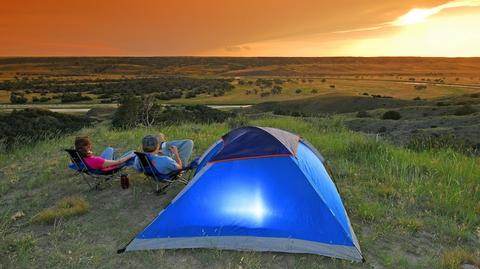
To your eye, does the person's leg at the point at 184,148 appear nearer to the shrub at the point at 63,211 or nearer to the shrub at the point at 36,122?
the shrub at the point at 63,211

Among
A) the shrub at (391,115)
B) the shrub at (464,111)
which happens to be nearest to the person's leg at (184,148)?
the shrub at (391,115)

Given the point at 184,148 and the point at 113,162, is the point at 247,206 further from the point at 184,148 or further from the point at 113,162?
the point at 113,162

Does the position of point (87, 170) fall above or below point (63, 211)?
above

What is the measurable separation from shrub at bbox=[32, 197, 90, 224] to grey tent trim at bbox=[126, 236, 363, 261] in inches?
75.4

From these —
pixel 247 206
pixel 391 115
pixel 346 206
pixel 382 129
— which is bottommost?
pixel 391 115

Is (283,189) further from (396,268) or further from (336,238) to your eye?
(396,268)

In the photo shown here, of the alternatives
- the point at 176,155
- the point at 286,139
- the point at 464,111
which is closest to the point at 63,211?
the point at 176,155

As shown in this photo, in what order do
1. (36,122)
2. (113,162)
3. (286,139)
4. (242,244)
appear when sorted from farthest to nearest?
(36,122), (113,162), (286,139), (242,244)

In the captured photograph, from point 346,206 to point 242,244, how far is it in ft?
7.93

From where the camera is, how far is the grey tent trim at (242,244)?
6.02 m

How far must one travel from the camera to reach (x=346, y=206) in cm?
779

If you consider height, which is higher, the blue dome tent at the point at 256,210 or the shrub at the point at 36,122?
the blue dome tent at the point at 256,210

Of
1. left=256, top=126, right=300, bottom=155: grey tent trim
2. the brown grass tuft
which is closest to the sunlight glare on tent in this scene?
left=256, top=126, right=300, bottom=155: grey tent trim

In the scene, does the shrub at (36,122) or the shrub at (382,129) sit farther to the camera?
the shrub at (36,122)
